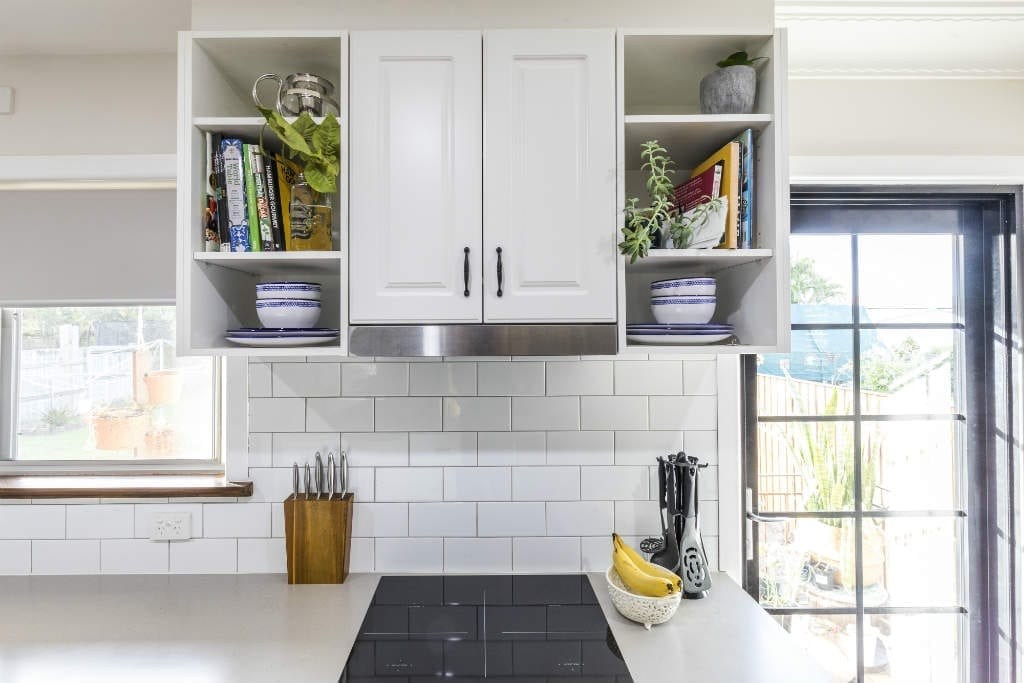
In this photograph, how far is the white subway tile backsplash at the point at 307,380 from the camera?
1.68m

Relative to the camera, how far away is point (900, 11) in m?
1.54

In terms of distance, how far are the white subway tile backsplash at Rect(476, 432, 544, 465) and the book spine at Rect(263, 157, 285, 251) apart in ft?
2.41

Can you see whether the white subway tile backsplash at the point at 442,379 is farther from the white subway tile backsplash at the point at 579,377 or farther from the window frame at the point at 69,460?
the window frame at the point at 69,460

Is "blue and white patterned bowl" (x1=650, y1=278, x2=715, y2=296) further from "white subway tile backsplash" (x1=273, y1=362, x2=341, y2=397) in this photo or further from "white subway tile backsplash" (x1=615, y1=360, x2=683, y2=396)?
"white subway tile backsplash" (x1=273, y1=362, x2=341, y2=397)

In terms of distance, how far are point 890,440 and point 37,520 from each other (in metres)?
2.55

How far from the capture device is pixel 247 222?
135cm

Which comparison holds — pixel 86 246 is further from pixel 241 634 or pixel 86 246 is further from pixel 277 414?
pixel 241 634

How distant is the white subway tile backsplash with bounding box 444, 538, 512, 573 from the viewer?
5.45 ft

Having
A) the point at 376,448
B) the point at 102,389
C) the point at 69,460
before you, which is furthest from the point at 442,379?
the point at 69,460

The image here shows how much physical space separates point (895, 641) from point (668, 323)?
1371 mm

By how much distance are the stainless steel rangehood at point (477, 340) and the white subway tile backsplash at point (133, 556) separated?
95cm

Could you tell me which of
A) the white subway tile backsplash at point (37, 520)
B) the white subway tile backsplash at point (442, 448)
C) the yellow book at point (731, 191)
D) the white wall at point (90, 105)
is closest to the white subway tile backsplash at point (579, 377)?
the white subway tile backsplash at point (442, 448)

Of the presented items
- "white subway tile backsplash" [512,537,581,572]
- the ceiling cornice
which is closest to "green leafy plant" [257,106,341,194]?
"white subway tile backsplash" [512,537,581,572]

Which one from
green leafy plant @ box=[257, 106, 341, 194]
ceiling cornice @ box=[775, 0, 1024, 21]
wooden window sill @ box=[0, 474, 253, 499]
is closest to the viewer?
green leafy plant @ box=[257, 106, 341, 194]
